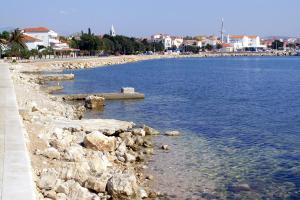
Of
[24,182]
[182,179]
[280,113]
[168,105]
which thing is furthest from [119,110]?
[24,182]

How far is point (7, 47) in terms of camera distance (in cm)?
9531

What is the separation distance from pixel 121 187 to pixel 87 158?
8.86 ft

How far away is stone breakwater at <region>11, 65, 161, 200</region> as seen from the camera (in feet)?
34.3

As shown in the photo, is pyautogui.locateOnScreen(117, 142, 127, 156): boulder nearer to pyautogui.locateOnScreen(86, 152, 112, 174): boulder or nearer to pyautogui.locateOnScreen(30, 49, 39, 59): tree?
pyautogui.locateOnScreen(86, 152, 112, 174): boulder

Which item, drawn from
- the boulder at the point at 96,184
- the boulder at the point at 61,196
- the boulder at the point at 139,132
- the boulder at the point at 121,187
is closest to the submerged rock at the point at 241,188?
the boulder at the point at 121,187

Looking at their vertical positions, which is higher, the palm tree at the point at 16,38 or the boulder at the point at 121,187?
the palm tree at the point at 16,38

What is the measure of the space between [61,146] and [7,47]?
85542mm

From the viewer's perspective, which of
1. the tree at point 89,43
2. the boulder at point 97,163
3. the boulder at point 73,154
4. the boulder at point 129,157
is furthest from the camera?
the tree at point 89,43

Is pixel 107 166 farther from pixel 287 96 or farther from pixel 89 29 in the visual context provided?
pixel 89 29

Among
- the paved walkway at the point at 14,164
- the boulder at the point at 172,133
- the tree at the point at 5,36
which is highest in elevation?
the tree at the point at 5,36

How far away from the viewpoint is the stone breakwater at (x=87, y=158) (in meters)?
10.5

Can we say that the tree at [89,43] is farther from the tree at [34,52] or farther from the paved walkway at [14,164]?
the paved walkway at [14,164]

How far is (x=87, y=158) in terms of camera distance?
13.2 m

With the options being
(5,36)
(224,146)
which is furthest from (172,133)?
(5,36)
